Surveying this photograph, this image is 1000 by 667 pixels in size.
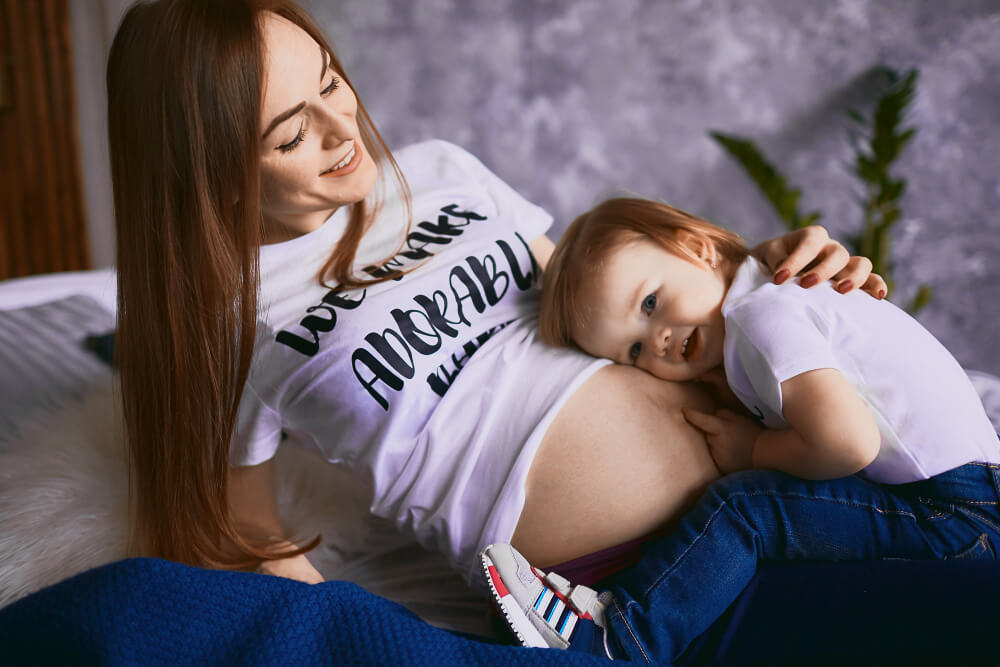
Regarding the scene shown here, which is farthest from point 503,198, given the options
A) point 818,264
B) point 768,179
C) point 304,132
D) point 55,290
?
point 768,179

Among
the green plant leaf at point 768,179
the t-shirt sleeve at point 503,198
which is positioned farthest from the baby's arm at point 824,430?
the green plant leaf at point 768,179

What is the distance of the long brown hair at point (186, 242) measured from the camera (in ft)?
2.86

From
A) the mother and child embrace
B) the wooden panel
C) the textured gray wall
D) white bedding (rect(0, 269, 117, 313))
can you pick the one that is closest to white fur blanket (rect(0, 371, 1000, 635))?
the mother and child embrace

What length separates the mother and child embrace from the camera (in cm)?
86

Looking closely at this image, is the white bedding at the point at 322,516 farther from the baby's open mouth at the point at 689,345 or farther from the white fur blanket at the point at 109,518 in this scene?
the baby's open mouth at the point at 689,345

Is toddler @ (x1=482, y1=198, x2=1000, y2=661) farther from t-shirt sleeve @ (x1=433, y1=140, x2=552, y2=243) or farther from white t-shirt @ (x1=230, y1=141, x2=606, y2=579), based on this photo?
t-shirt sleeve @ (x1=433, y1=140, x2=552, y2=243)

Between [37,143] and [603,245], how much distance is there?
3.07 m

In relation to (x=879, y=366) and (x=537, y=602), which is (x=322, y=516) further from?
(x=879, y=366)

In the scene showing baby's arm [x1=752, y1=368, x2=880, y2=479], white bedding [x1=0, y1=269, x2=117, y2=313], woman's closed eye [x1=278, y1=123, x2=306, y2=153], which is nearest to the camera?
baby's arm [x1=752, y1=368, x2=880, y2=479]

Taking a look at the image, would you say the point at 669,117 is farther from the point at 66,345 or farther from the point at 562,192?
the point at 66,345

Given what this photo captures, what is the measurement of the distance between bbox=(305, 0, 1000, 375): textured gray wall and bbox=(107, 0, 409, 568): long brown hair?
6.35 ft

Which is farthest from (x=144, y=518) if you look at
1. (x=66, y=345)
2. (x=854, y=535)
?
(x=854, y=535)

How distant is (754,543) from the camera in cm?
89

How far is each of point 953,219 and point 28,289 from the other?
2859mm
